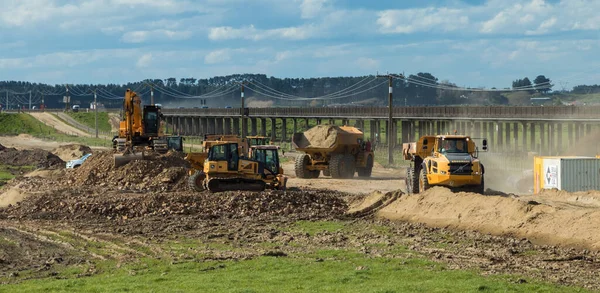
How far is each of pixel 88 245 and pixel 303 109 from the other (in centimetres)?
9563

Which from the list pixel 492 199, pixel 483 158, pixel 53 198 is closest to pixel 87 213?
pixel 53 198

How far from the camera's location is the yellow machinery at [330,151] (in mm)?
51250

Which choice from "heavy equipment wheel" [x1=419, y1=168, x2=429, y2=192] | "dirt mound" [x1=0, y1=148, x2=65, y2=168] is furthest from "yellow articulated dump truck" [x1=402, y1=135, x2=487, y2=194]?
"dirt mound" [x1=0, y1=148, x2=65, y2=168]

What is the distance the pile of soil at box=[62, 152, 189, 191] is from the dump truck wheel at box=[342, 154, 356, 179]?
934 centimetres

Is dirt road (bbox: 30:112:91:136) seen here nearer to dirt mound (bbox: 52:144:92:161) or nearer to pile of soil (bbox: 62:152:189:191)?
dirt mound (bbox: 52:144:92:161)

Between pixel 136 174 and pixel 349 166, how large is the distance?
42.1 ft

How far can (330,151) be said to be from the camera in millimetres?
51438

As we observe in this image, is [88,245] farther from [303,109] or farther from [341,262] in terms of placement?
[303,109]

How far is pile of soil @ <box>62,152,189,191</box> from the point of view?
4306 centimetres

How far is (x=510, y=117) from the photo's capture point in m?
79.3

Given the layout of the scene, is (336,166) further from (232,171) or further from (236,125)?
(236,125)

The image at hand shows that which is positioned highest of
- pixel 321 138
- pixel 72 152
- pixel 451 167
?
pixel 321 138

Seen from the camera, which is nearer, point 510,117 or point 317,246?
point 317,246

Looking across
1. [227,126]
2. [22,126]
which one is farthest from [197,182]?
[22,126]
